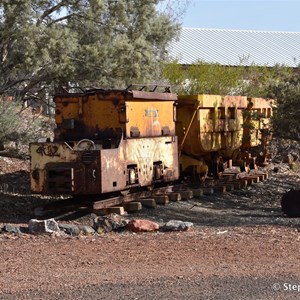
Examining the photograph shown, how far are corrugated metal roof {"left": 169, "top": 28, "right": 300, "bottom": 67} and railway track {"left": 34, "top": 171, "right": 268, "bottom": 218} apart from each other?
1438 inches

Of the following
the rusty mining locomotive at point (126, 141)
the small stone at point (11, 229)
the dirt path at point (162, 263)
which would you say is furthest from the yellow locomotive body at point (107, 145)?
the small stone at point (11, 229)

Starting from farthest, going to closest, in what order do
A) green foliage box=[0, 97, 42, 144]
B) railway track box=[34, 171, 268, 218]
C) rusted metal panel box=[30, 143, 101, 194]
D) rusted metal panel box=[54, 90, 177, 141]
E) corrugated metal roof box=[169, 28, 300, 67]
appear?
1. corrugated metal roof box=[169, 28, 300, 67]
2. green foliage box=[0, 97, 42, 144]
3. rusted metal panel box=[54, 90, 177, 141]
4. railway track box=[34, 171, 268, 218]
5. rusted metal panel box=[30, 143, 101, 194]

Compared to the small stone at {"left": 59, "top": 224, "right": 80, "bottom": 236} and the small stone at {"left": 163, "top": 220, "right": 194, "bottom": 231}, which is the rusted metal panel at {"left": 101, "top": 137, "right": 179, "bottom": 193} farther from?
the small stone at {"left": 163, "top": 220, "right": 194, "bottom": 231}

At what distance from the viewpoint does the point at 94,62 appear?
69.6 feet

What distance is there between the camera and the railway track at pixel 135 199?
47.9 feet

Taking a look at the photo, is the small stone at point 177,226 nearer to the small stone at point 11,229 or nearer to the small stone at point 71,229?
the small stone at point 71,229

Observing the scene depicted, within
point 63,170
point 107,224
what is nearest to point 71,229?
point 107,224

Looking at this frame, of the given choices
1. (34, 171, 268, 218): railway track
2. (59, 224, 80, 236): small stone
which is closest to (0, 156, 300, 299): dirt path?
(59, 224, 80, 236): small stone

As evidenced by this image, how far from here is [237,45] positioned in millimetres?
62281

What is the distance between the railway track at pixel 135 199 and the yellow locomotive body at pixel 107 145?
1.15ft

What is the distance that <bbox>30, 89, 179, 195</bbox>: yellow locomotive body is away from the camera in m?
14.2

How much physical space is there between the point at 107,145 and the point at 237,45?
4848cm

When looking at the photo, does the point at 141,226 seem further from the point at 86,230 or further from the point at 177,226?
the point at 86,230

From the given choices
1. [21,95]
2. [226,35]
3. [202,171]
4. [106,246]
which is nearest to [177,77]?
[21,95]
